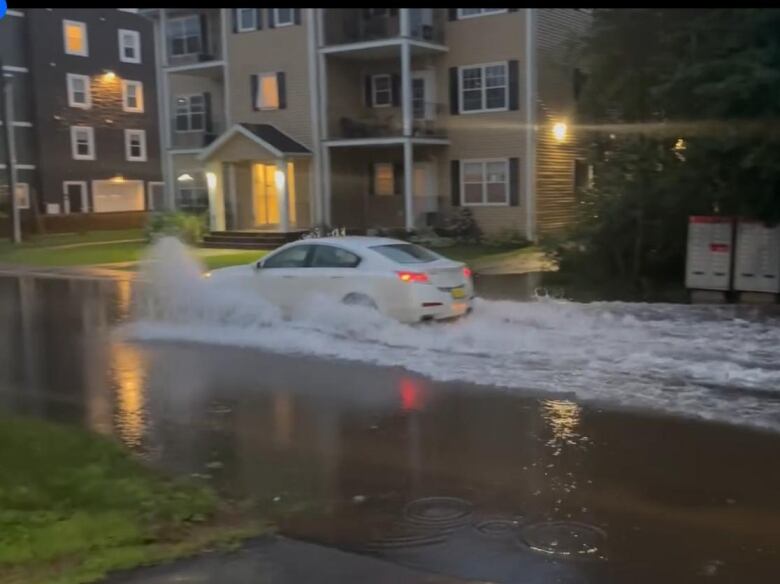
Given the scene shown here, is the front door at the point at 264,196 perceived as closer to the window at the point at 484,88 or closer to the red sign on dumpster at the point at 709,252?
the window at the point at 484,88

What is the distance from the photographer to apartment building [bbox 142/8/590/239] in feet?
94.1

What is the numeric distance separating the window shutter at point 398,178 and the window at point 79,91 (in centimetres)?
2118

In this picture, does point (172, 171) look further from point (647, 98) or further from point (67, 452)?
point (67, 452)

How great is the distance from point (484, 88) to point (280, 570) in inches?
1006

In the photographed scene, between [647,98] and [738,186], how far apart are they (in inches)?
103

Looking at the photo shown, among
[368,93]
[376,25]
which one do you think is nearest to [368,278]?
[376,25]

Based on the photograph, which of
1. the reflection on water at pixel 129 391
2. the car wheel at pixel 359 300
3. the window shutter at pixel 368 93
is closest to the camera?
the reflection on water at pixel 129 391

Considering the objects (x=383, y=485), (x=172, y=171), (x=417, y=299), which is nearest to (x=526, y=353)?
(x=417, y=299)

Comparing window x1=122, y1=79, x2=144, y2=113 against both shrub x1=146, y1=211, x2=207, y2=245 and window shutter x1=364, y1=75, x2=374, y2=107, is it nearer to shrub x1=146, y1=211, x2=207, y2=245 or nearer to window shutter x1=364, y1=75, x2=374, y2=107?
shrub x1=146, y1=211, x2=207, y2=245

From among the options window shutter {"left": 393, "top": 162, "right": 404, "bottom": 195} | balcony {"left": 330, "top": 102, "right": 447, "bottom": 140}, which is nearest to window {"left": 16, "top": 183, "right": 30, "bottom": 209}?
balcony {"left": 330, "top": 102, "right": 447, "bottom": 140}

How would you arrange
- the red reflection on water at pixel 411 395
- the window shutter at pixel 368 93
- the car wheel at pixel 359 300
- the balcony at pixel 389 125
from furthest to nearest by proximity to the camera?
the window shutter at pixel 368 93
the balcony at pixel 389 125
the car wheel at pixel 359 300
the red reflection on water at pixel 411 395

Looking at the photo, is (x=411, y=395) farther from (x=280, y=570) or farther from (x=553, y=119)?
(x=553, y=119)

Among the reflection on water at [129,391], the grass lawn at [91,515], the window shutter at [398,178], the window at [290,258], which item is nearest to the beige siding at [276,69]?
the window shutter at [398,178]

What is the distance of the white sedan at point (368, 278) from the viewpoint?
13125 millimetres
